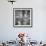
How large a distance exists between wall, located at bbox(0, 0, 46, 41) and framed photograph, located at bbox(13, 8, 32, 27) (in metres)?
0.12

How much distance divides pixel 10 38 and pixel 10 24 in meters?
0.56

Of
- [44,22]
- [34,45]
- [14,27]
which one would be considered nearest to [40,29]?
[44,22]

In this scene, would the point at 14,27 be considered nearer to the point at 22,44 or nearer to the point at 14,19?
the point at 14,19

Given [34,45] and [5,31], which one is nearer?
[34,45]

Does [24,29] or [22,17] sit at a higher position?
[22,17]

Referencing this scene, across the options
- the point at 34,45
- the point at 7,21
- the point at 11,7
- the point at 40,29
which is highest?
the point at 11,7

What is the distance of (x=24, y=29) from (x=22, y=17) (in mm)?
486

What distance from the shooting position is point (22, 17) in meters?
5.39

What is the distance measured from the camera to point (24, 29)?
17.6 ft

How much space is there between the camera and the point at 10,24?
5.37 m

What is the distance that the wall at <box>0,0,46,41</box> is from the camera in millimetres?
5309

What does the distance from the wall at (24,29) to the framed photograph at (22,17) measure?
120mm

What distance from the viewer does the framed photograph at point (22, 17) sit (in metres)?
5.34

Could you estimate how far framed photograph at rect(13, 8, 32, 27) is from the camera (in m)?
5.34
